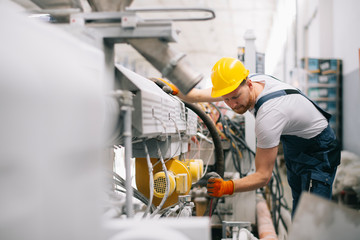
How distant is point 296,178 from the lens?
2.03 meters

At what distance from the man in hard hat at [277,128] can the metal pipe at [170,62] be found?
935 millimetres

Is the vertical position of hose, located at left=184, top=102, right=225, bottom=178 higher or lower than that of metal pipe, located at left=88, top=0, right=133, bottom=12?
lower

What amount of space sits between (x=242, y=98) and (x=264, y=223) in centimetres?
110

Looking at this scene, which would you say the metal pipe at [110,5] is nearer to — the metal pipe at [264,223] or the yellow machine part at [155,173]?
the yellow machine part at [155,173]

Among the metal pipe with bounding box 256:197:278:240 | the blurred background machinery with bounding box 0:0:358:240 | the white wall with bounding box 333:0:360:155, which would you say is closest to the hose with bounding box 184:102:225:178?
the metal pipe with bounding box 256:197:278:240

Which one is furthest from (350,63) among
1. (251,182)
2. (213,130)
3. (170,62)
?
(170,62)

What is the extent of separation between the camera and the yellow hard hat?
5.70 ft

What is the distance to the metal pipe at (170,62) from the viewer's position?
2.64 feet

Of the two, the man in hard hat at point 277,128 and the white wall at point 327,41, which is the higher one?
the white wall at point 327,41

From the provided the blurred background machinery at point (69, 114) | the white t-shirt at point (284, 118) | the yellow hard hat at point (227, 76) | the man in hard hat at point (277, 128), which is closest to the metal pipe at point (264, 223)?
the man in hard hat at point (277, 128)

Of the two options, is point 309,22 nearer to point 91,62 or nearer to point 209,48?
point 209,48

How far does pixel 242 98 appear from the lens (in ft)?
5.89

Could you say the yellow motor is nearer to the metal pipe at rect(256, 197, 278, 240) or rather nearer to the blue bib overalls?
the blue bib overalls

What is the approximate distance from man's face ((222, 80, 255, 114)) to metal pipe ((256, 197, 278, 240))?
86 cm
